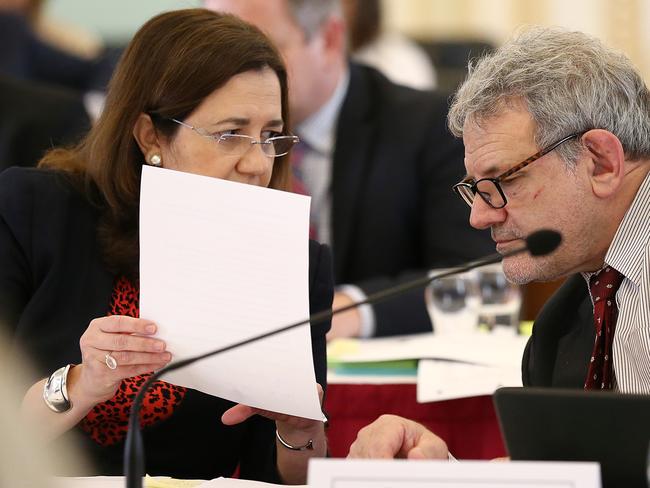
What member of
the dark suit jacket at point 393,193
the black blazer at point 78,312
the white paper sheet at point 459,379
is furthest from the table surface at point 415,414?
the dark suit jacket at point 393,193

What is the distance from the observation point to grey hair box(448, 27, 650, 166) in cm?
154

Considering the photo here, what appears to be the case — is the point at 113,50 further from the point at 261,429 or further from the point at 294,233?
the point at 294,233

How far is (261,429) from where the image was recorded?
1.84 m

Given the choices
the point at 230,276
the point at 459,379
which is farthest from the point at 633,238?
the point at 459,379

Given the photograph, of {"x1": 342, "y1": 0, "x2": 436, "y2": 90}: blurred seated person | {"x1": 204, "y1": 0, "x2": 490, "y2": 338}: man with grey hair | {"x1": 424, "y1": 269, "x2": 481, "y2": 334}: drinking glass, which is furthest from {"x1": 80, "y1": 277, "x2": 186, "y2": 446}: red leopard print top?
{"x1": 342, "y1": 0, "x2": 436, "y2": 90}: blurred seated person

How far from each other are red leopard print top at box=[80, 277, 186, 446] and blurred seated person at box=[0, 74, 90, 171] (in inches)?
63.3

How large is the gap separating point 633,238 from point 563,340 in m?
0.26

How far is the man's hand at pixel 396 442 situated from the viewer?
138 cm

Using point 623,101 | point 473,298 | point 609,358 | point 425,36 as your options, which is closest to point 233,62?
point 623,101

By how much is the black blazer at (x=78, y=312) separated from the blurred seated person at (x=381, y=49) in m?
2.51

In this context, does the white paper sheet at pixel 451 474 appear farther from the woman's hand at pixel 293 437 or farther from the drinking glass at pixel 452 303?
the drinking glass at pixel 452 303

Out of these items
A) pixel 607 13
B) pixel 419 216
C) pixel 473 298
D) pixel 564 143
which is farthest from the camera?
pixel 607 13

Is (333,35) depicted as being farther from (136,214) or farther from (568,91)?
(568,91)

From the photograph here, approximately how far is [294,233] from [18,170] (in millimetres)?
723
